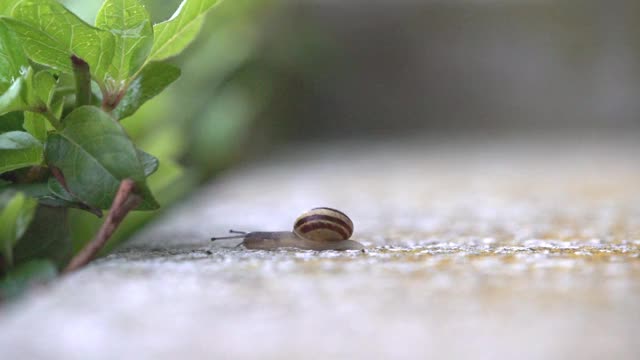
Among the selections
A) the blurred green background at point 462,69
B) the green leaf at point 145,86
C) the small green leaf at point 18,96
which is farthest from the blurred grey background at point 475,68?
the small green leaf at point 18,96

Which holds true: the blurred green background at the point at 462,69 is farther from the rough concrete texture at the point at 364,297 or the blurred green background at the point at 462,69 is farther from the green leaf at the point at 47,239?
the green leaf at the point at 47,239

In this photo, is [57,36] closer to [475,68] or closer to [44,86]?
[44,86]

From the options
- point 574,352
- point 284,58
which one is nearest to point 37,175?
point 574,352

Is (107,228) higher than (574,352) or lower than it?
higher

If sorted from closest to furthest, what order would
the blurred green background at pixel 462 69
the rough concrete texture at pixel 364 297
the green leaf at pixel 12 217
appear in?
the rough concrete texture at pixel 364 297, the green leaf at pixel 12 217, the blurred green background at pixel 462 69

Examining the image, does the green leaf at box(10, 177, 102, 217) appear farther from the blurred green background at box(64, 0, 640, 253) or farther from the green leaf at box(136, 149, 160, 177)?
the blurred green background at box(64, 0, 640, 253)

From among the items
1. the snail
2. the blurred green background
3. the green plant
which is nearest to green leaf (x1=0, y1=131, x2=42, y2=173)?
the green plant

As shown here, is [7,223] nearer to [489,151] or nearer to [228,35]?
[228,35]
